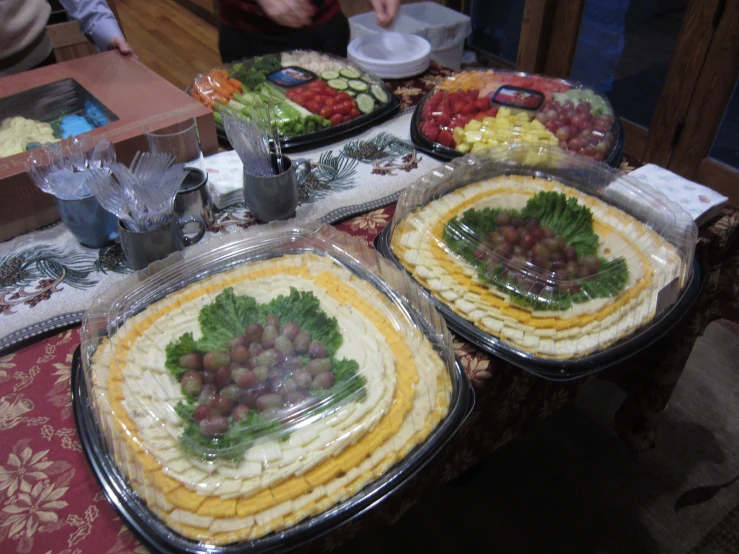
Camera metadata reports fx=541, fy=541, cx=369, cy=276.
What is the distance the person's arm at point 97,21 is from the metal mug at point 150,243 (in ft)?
3.63

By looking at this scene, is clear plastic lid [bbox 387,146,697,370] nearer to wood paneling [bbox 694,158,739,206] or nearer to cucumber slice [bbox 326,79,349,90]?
→ cucumber slice [bbox 326,79,349,90]

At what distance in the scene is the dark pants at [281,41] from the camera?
210 centimetres

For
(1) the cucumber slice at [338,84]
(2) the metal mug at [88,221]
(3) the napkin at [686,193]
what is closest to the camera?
(2) the metal mug at [88,221]

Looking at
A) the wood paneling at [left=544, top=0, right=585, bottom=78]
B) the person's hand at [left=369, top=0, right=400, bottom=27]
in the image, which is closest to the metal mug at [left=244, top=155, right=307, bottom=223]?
the person's hand at [left=369, top=0, right=400, bottom=27]

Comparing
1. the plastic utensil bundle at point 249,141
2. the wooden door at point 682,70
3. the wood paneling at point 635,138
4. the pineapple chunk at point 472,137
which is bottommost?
the wood paneling at point 635,138

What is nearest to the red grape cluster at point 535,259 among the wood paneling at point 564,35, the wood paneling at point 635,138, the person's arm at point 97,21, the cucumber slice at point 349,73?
the cucumber slice at point 349,73

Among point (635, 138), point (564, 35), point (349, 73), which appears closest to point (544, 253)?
point (349, 73)

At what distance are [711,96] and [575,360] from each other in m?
2.30

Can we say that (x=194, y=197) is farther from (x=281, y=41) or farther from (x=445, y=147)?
(x=281, y=41)

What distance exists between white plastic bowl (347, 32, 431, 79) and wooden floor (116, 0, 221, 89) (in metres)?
2.29

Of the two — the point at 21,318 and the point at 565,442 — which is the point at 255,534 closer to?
the point at 21,318

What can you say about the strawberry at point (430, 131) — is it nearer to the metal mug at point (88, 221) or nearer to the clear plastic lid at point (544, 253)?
the clear plastic lid at point (544, 253)

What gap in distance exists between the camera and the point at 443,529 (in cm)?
156

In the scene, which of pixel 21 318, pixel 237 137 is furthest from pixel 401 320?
pixel 21 318
